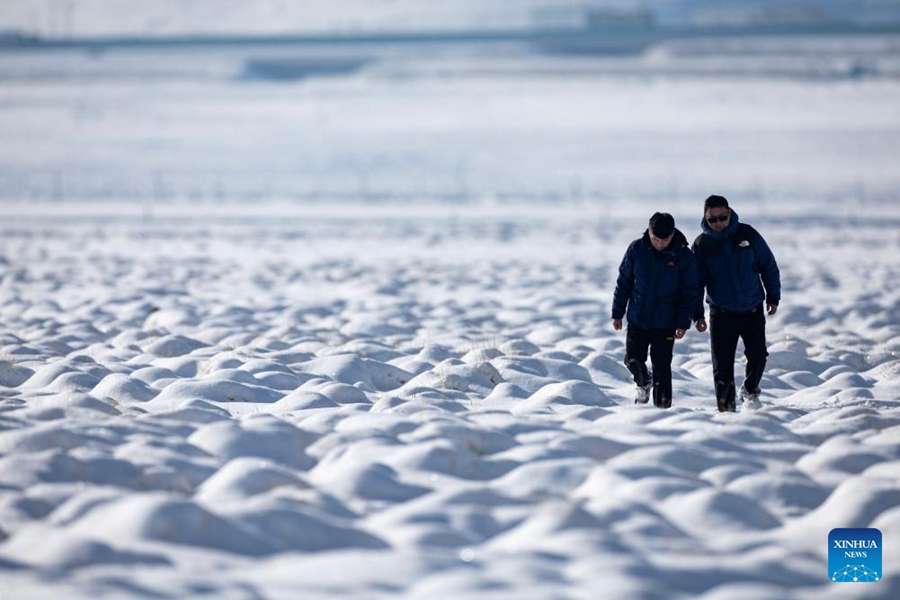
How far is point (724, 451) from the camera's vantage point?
514cm

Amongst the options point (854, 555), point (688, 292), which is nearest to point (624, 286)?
point (688, 292)

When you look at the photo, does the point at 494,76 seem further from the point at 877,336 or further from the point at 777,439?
the point at 777,439

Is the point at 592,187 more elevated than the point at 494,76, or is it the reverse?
the point at 494,76

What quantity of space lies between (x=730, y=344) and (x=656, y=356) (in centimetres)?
44

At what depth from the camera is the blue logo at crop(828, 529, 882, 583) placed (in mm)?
3879

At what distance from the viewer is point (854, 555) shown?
404 cm

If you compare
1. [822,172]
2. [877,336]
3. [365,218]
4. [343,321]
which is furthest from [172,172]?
[877,336]

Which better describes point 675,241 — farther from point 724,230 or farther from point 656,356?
point 656,356

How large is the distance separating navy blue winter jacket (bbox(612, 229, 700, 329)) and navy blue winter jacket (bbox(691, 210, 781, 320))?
0.12 meters

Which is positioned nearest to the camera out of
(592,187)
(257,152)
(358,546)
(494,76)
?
(358,546)

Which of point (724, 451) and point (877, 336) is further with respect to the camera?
point (877, 336)

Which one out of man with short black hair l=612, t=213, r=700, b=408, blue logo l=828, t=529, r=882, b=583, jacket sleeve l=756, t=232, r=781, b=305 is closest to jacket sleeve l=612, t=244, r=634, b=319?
man with short black hair l=612, t=213, r=700, b=408

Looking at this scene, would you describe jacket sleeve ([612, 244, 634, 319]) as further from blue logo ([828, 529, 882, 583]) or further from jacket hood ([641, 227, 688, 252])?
blue logo ([828, 529, 882, 583])

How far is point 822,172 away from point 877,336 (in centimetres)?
2254
